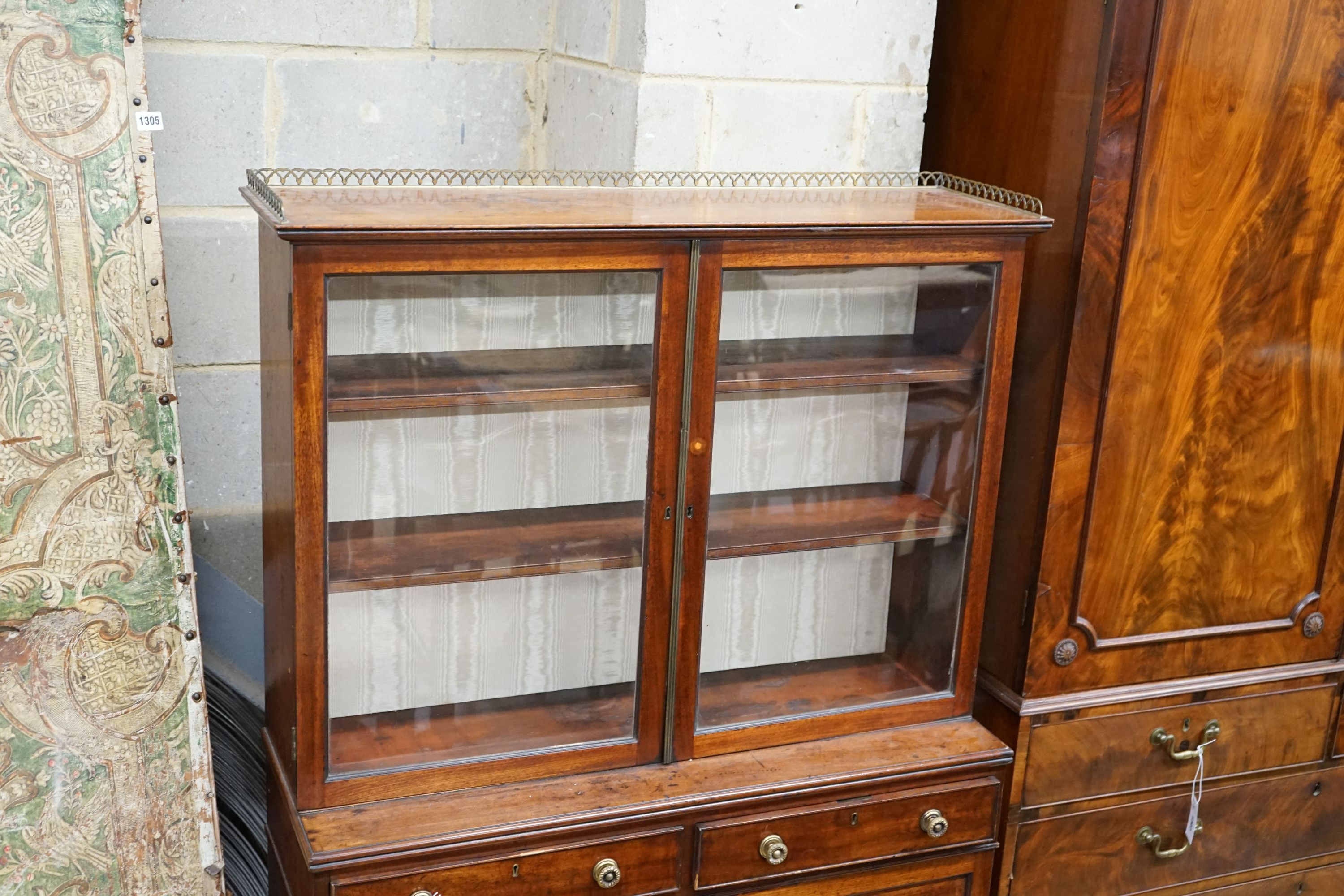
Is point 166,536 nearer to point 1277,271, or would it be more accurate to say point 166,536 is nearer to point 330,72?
point 330,72

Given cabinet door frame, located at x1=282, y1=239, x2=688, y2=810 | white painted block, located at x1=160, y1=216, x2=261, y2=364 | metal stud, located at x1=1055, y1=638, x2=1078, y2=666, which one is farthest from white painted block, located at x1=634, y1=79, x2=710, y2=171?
metal stud, located at x1=1055, y1=638, x2=1078, y2=666

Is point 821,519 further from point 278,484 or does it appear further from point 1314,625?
point 1314,625

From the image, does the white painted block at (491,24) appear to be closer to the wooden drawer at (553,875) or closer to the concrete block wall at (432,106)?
the concrete block wall at (432,106)

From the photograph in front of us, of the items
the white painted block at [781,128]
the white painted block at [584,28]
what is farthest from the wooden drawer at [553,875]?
the white painted block at [584,28]

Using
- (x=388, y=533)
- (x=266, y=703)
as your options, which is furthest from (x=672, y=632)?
(x=266, y=703)

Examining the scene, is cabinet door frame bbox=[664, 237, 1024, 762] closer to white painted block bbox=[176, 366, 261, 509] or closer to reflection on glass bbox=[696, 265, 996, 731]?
reflection on glass bbox=[696, 265, 996, 731]

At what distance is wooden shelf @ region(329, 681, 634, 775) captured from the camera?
1.71m

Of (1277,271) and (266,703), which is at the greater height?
(1277,271)

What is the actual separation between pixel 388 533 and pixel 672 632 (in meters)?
0.42

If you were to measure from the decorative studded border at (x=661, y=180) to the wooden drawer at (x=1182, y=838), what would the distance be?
1.04 m

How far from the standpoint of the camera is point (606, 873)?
70.4 inches

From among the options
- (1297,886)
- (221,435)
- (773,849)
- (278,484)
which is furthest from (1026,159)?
(1297,886)

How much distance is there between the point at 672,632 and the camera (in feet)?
6.00

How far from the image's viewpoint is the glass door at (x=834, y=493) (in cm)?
180
